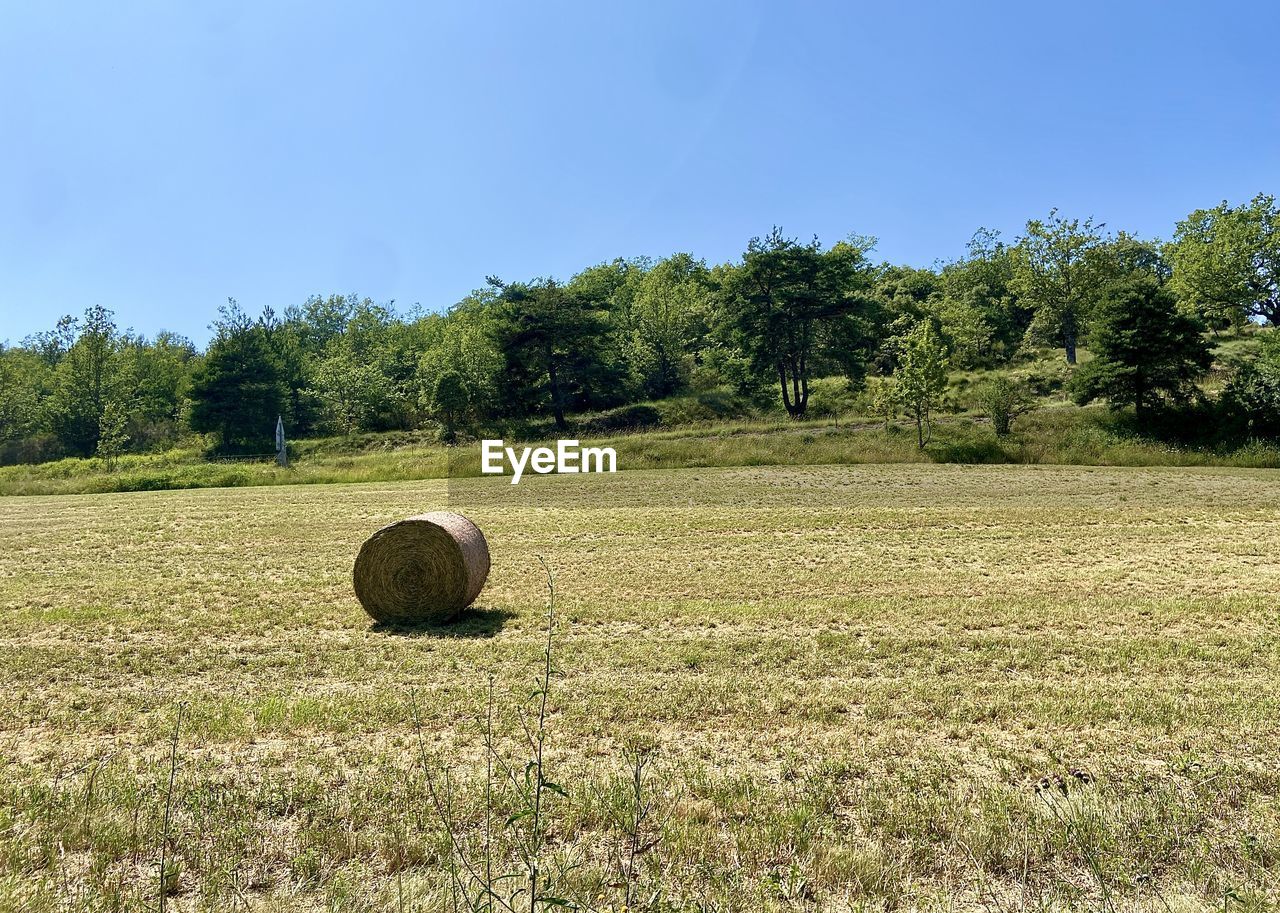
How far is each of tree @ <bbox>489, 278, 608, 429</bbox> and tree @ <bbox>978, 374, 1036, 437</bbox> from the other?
26.2 m

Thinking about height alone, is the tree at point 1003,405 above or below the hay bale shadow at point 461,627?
above

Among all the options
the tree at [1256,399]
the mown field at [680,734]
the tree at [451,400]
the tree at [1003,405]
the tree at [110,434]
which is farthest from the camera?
the tree at [451,400]

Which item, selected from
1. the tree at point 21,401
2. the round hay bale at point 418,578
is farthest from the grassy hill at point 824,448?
the round hay bale at point 418,578

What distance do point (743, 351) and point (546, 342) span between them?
14361 millimetres

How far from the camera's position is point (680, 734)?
18.3 feet

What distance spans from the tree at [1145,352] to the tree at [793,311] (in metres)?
15.8

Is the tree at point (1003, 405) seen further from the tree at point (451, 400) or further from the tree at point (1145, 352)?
the tree at point (451, 400)

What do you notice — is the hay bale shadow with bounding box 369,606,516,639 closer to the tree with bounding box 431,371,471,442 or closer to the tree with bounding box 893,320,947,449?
the tree with bounding box 893,320,947,449

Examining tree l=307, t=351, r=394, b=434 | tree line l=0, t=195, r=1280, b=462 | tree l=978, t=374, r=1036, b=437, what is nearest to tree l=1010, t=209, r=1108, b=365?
tree line l=0, t=195, r=1280, b=462

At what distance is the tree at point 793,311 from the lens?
4778 centimetres

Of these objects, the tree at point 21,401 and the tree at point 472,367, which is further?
the tree at point 21,401

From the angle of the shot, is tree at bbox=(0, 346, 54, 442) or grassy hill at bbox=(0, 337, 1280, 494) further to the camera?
tree at bbox=(0, 346, 54, 442)

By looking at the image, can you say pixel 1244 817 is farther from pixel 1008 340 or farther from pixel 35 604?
pixel 1008 340

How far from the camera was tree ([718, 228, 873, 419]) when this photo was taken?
47.8 m
